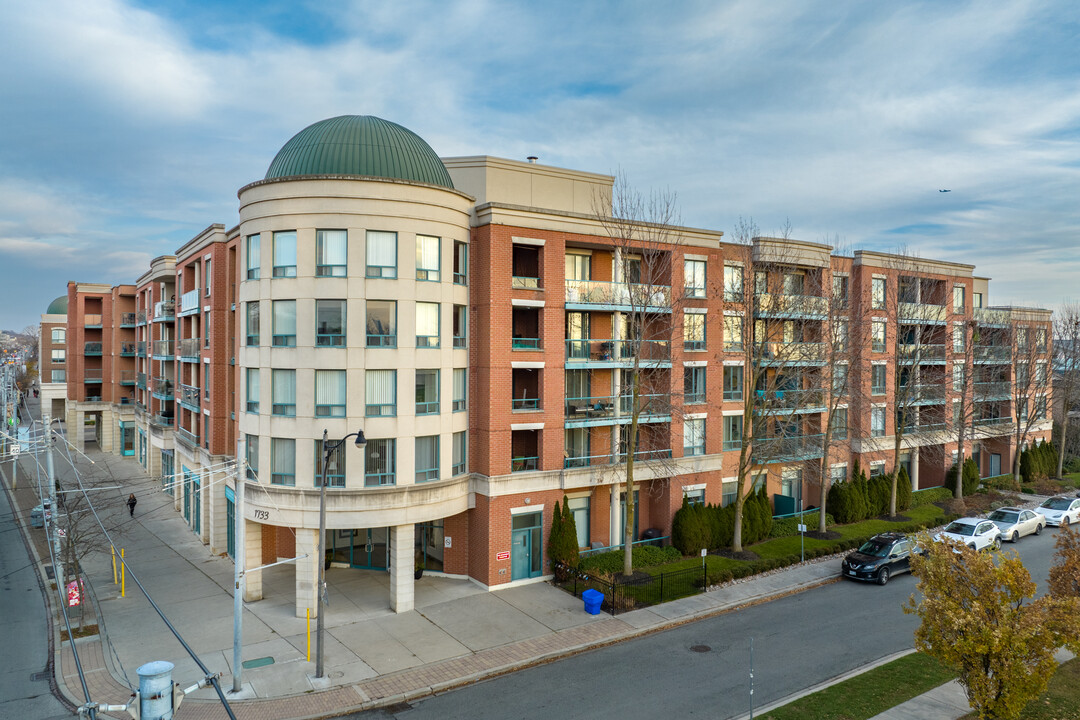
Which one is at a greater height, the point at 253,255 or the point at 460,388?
the point at 253,255

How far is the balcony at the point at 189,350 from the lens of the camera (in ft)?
116

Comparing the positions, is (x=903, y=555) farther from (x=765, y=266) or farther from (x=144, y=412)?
(x=144, y=412)

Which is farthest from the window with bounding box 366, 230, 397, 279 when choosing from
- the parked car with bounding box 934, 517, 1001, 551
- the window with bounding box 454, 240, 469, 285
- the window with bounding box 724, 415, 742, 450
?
the parked car with bounding box 934, 517, 1001, 551

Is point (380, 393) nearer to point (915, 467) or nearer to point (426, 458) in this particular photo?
point (426, 458)

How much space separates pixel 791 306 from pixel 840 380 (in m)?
6.00

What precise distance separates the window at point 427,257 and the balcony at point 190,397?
16.8 m

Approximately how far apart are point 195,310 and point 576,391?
21.3 m

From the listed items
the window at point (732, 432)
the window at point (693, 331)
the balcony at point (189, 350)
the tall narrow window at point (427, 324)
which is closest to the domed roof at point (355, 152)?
the tall narrow window at point (427, 324)

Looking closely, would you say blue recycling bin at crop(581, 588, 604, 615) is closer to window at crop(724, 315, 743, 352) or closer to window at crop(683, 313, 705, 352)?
window at crop(683, 313, 705, 352)

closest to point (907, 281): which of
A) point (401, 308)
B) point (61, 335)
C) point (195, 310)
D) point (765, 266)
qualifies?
point (765, 266)

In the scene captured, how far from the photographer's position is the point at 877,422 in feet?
135

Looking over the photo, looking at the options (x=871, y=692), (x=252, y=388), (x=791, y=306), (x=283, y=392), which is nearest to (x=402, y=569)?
(x=283, y=392)

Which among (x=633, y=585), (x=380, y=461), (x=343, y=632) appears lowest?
(x=343, y=632)

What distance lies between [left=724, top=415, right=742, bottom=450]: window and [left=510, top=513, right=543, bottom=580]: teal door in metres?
12.0
